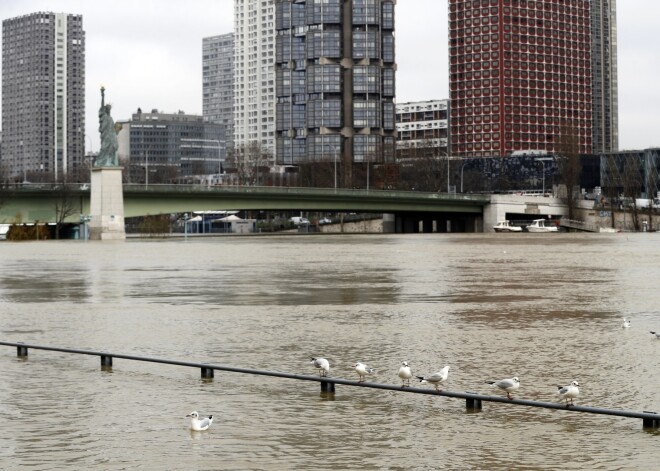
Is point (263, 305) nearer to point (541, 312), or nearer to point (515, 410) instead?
point (541, 312)

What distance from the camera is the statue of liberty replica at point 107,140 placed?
447 feet

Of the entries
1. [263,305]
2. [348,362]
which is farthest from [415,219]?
[348,362]

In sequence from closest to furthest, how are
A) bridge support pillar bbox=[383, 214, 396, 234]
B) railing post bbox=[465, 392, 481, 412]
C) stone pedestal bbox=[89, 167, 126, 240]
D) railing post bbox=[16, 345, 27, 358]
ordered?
railing post bbox=[465, 392, 481, 412]
railing post bbox=[16, 345, 27, 358]
stone pedestal bbox=[89, 167, 126, 240]
bridge support pillar bbox=[383, 214, 396, 234]

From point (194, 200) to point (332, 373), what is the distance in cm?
11838

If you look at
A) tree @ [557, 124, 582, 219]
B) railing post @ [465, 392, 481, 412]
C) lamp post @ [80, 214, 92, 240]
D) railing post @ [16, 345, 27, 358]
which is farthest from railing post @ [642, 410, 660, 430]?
tree @ [557, 124, 582, 219]

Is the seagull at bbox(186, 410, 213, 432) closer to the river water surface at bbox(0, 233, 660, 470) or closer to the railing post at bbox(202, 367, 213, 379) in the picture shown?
the river water surface at bbox(0, 233, 660, 470)

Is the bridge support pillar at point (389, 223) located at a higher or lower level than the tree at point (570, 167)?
lower

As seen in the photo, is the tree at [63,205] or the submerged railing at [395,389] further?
the tree at [63,205]

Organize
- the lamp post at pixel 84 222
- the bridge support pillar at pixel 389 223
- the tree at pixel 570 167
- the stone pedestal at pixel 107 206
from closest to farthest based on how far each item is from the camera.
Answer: the stone pedestal at pixel 107 206 < the lamp post at pixel 84 222 < the tree at pixel 570 167 < the bridge support pillar at pixel 389 223

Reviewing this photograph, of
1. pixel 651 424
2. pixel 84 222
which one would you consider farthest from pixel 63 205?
pixel 651 424

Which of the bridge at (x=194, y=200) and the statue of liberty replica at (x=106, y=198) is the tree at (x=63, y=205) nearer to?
the bridge at (x=194, y=200)

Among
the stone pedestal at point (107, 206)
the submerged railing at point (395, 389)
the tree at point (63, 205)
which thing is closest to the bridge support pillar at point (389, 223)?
the tree at point (63, 205)

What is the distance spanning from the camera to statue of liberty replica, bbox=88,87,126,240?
132 meters

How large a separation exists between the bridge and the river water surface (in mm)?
91269
